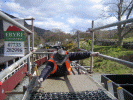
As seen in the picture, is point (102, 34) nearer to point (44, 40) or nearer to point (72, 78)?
point (72, 78)

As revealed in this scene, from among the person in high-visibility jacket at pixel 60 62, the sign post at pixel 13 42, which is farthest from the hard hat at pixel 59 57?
the sign post at pixel 13 42

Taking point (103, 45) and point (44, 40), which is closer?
point (103, 45)

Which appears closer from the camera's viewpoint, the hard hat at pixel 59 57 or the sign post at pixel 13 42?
the sign post at pixel 13 42

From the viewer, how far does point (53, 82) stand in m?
2.29

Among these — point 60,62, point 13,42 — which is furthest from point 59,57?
point 13,42

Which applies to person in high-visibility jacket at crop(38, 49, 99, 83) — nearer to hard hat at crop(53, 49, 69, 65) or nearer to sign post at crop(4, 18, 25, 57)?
hard hat at crop(53, 49, 69, 65)

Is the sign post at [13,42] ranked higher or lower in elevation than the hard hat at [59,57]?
higher

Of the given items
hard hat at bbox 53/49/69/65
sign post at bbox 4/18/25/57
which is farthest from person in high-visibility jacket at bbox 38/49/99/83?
sign post at bbox 4/18/25/57

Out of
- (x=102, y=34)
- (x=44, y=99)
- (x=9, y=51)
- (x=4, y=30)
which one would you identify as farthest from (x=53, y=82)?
(x=102, y=34)

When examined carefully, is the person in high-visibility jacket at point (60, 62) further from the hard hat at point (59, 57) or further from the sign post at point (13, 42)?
the sign post at point (13, 42)

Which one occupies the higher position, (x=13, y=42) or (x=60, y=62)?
(x=13, y=42)

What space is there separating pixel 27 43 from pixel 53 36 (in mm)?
1220

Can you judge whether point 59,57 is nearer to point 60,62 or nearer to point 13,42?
point 60,62

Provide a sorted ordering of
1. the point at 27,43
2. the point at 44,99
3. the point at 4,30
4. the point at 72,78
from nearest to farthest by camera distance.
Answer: the point at 44,99, the point at 4,30, the point at 72,78, the point at 27,43
